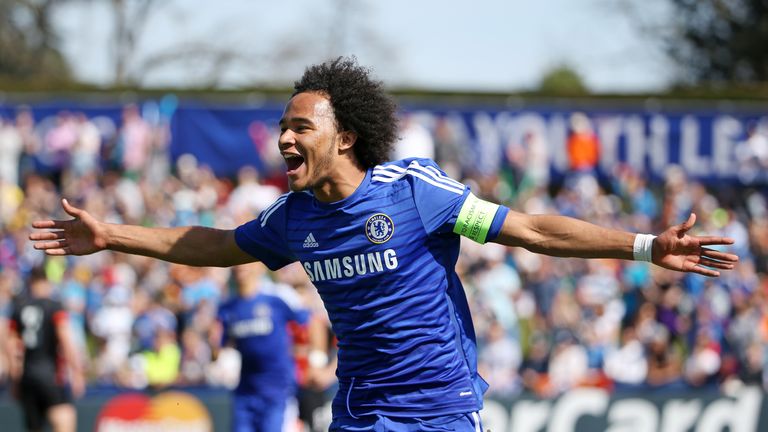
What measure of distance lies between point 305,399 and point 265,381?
1.05 m

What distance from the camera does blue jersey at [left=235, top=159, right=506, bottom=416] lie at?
5219 millimetres

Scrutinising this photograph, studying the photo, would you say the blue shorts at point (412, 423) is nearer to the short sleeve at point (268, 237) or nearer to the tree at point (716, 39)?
the short sleeve at point (268, 237)

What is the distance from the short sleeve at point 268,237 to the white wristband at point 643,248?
161 centimetres

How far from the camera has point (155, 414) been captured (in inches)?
458

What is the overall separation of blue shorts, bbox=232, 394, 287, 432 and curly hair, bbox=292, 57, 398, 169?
16.3ft

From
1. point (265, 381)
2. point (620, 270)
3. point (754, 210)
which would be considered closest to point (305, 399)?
point (265, 381)

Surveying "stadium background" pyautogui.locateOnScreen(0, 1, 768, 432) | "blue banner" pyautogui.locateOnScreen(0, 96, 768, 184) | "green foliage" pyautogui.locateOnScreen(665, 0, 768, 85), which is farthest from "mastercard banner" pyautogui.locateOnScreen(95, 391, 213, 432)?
"green foliage" pyautogui.locateOnScreen(665, 0, 768, 85)

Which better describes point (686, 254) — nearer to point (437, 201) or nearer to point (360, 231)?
point (437, 201)

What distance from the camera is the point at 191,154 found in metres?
20.4

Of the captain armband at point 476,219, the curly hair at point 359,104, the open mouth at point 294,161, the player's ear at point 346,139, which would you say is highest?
the curly hair at point 359,104

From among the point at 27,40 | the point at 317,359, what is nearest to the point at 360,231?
the point at 317,359

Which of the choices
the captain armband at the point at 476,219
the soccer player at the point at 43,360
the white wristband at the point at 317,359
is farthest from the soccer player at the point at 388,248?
the soccer player at the point at 43,360

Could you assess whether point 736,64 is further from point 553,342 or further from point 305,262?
point 305,262

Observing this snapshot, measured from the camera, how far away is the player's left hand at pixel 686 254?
4941 mm
